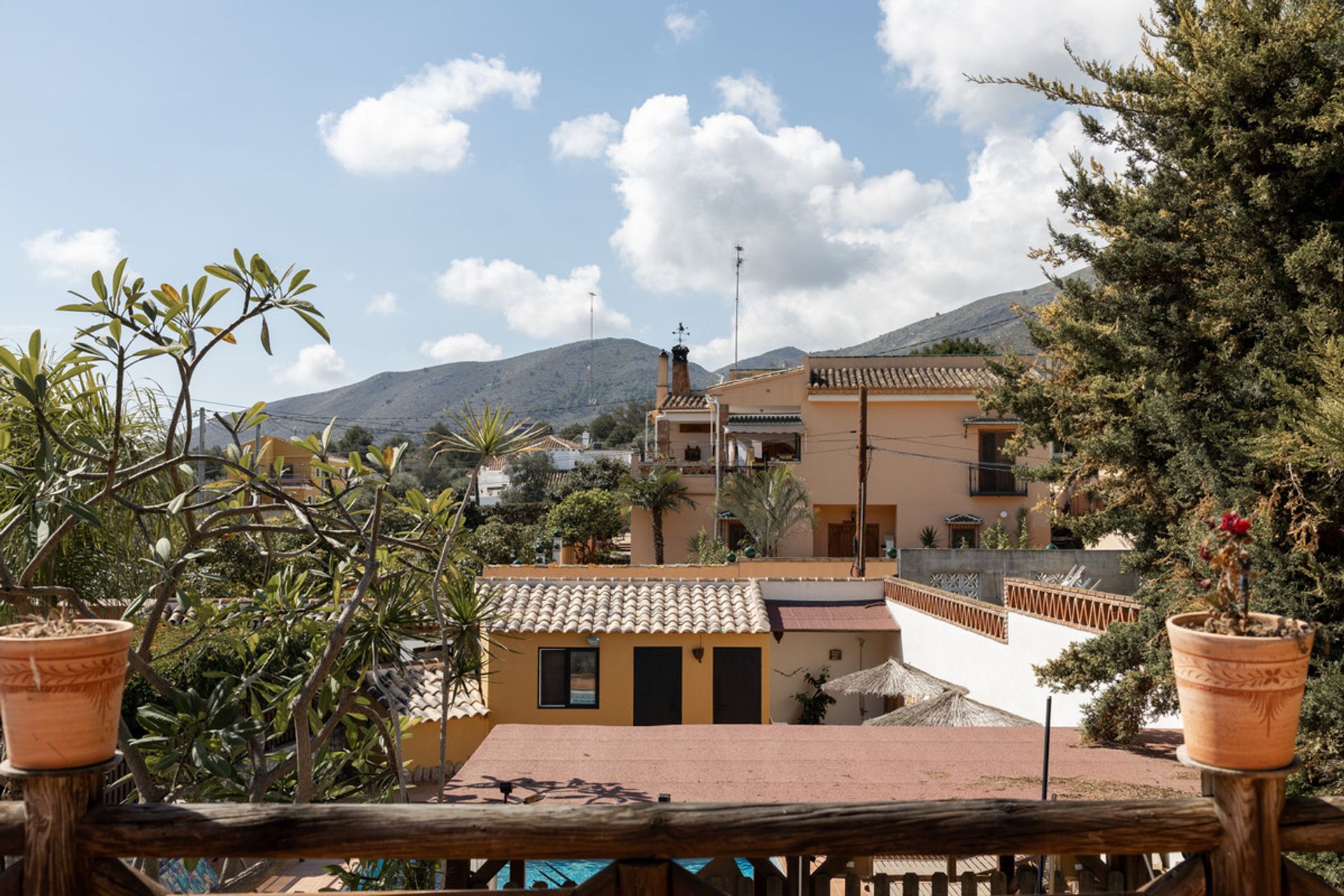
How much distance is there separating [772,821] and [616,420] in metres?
76.7

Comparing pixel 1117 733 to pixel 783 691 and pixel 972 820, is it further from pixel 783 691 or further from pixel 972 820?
pixel 783 691

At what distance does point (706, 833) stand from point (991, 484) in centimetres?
2887

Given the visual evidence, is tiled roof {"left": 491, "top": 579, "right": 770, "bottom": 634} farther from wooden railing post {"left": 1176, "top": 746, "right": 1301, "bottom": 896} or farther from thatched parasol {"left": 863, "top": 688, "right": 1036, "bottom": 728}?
wooden railing post {"left": 1176, "top": 746, "right": 1301, "bottom": 896}

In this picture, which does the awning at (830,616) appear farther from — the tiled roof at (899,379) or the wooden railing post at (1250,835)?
the wooden railing post at (1250,835)

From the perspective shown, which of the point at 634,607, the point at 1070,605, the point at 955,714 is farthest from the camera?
the point at 634,607

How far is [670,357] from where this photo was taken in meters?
39.1

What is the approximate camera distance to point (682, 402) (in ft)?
111

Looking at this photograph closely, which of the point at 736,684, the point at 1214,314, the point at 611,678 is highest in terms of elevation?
the point at 1214,314

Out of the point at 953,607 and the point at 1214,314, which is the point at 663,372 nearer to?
the point at 953,607

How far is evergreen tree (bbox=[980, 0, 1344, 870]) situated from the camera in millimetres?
5578

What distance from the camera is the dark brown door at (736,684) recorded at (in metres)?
13.8

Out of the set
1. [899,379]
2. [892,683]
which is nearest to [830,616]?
[892,683]

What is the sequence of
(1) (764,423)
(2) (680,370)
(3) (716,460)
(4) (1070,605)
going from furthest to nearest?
(2) (680,370) < (1) (764,423) < (3) (716,460) < (4) (1070,605)

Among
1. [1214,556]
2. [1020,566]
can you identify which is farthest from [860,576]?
[1214,556]
